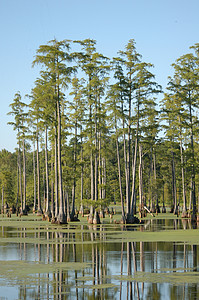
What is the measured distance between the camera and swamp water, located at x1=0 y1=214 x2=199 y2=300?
530 inches

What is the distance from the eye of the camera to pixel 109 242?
1075 inches

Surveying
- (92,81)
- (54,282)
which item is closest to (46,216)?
(92,81)

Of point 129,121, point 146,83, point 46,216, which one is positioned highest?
point 146,83

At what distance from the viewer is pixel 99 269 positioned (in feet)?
57.6

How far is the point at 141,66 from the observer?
50875 millimetres

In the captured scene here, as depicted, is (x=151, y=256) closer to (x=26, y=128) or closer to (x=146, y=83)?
(x=146, y=83)

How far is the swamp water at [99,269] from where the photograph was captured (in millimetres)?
13461

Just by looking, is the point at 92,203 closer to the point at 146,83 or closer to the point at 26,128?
the point at 146,83

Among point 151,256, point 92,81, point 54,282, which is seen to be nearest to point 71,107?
point 92,81

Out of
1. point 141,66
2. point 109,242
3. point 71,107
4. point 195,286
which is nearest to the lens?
point 195,286

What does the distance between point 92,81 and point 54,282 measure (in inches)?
1482

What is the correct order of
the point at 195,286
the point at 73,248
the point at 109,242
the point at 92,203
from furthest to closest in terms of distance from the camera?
1. the point at 92,203
2. the point at 109,242
3. the point at 73,248
4. the point at 195,286

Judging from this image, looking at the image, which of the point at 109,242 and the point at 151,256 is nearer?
the point at 151,256

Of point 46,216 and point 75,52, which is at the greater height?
point 75,52
